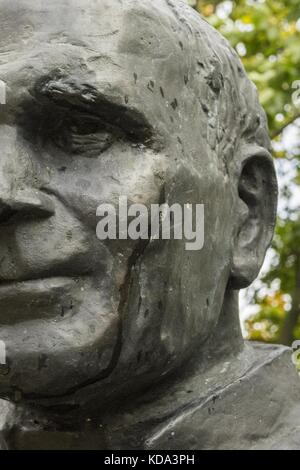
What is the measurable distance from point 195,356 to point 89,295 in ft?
1.59

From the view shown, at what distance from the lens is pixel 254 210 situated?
2965mm

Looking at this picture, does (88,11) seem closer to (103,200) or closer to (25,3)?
(25,3)

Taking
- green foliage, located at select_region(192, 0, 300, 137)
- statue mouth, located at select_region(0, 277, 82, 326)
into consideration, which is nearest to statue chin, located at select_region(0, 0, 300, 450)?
statue mouth, located at select_region(0, 277, 82, 326)

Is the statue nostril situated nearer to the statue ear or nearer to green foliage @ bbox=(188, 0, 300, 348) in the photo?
the statue ear

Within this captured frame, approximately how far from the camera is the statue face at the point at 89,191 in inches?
95.0

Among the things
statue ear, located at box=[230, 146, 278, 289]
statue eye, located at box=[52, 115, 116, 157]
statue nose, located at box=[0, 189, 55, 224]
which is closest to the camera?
statue nose, located at box=[0, 189, 55, 224]

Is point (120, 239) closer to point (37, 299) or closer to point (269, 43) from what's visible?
point (37, 299)

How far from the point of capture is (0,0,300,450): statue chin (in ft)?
7.94

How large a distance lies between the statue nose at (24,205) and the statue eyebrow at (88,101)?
251 mm

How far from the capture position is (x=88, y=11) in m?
2.60

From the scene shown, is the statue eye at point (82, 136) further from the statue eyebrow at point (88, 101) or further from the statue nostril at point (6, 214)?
the statue nostril at point (6, 214)

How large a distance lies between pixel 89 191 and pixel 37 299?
0.31 meters

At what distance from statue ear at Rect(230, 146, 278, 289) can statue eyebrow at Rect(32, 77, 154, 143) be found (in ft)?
1.71
